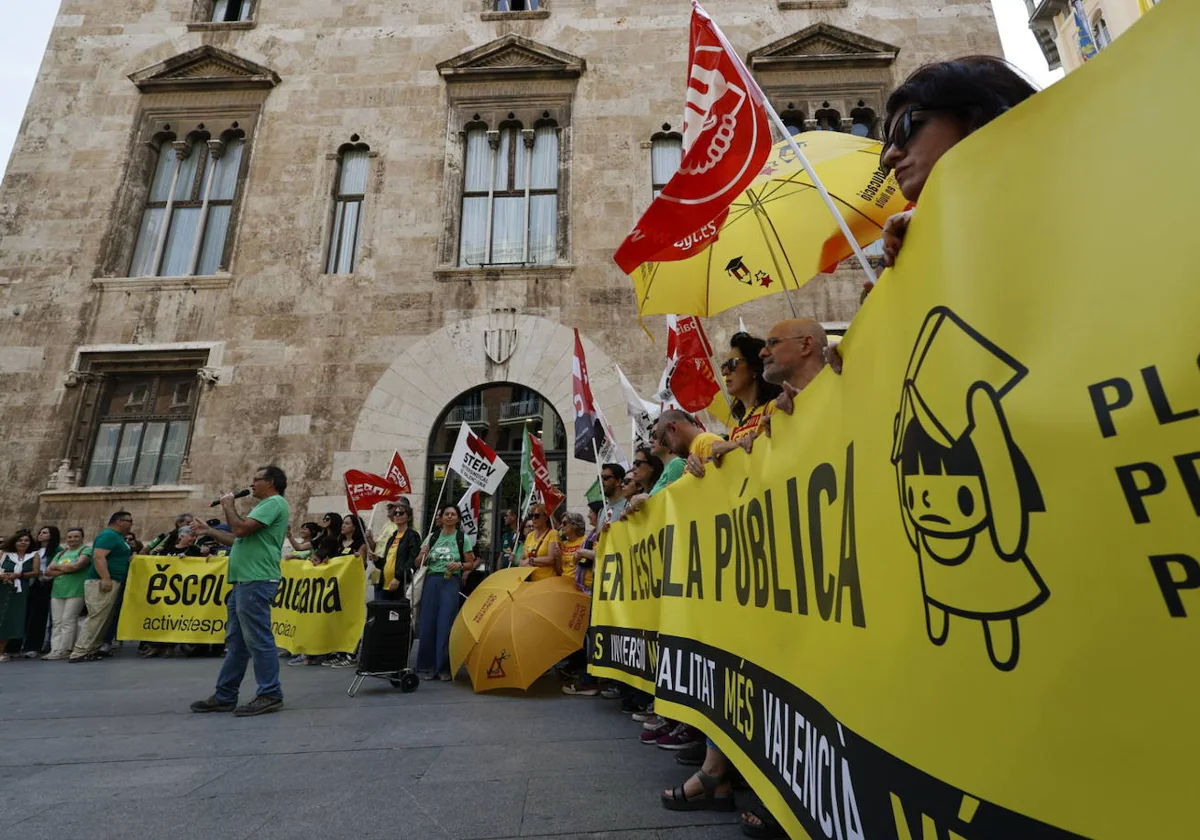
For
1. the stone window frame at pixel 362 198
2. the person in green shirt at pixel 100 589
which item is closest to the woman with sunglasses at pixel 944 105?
the person in green shirt at pixel 100 589

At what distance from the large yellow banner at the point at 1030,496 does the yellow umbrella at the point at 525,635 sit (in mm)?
3770

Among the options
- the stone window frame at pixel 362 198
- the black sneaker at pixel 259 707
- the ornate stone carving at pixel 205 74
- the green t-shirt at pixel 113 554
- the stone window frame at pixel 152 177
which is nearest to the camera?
the black sneaker at pixel 259 707

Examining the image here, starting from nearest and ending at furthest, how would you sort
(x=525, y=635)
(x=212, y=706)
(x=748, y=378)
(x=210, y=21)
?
1. (x=748, y=378)
2. (x=212, y=706)
3. (x=525, y=635)
4. (x=210, y=21)

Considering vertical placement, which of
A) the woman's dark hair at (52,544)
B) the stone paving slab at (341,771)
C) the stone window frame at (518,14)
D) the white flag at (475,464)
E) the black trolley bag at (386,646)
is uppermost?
the stone window frame at (518,14)

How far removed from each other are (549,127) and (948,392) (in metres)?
13.1

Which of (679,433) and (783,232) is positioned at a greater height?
(783,232)

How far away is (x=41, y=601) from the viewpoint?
8.79 metres

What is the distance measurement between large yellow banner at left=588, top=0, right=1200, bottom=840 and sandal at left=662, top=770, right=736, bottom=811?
1212mm

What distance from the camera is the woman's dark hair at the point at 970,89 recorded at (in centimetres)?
177

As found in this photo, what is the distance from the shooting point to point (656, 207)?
319 centimetres

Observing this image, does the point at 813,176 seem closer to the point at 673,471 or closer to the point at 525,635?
the point at 673,471

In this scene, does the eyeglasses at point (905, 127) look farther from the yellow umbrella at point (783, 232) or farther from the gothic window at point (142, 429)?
the gothic window at point (142, 429)

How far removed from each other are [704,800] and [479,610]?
10.8ft

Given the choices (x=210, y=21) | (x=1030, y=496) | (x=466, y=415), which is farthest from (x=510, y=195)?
(x=1030, y=496)
